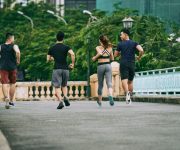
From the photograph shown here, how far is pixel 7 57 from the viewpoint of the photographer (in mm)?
16141

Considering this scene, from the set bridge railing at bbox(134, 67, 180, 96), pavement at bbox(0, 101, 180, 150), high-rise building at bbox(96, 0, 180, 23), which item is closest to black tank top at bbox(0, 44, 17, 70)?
pavement at bbox(0, 101, 180, 150)

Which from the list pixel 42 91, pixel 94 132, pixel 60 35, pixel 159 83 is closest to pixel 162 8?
pixel 42 91

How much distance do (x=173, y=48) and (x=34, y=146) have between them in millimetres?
29552

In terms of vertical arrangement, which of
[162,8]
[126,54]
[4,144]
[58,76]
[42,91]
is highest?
[162,8]

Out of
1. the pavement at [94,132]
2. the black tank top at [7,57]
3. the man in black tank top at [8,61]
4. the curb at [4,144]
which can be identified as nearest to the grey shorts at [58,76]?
the man in black tank top at [8,61]

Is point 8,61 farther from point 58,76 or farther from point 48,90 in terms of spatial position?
point 48,90

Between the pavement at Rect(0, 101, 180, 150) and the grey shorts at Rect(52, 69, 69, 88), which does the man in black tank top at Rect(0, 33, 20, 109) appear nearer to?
the grey shorts at Rect(52, 69, 69, 88)

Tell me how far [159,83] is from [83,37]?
57.0 feet

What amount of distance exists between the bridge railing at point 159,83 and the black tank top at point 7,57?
6.10m

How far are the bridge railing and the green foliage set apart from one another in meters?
6.10

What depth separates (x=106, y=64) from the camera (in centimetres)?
1612

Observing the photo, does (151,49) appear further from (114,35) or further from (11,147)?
(11,147)

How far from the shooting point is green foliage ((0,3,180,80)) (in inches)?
1415

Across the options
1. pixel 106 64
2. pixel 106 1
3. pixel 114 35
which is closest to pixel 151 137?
pixel 106 64
